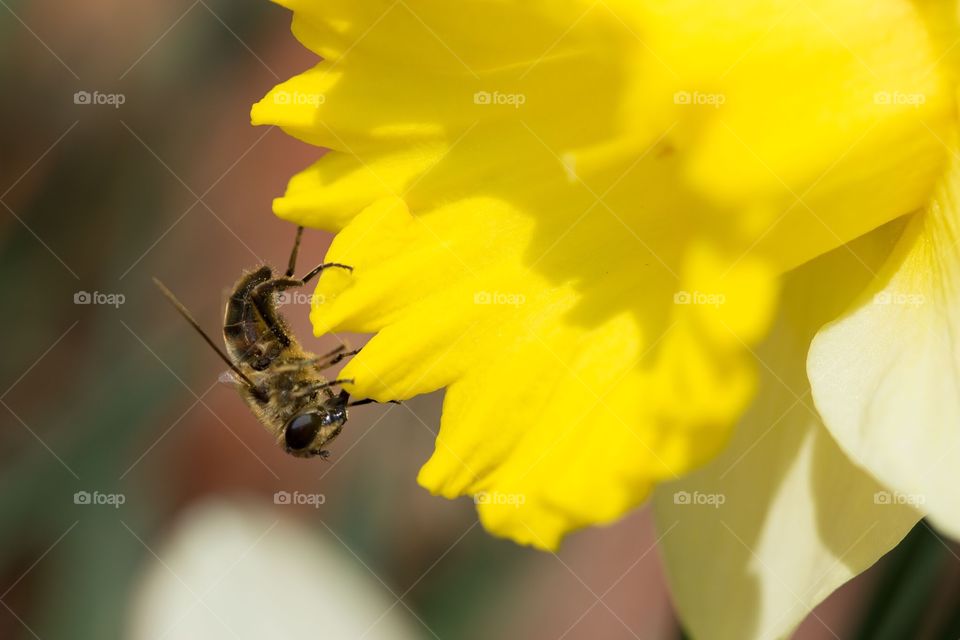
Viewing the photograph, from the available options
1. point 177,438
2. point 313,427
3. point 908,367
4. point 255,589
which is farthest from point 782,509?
point 177,438

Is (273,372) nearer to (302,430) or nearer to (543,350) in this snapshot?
(302,430)

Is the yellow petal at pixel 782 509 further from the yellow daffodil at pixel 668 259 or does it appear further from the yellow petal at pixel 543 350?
the yellow petal at pixel 543 350

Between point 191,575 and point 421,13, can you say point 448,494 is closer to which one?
point 421,13

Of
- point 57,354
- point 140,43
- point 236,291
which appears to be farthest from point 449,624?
point 140,43

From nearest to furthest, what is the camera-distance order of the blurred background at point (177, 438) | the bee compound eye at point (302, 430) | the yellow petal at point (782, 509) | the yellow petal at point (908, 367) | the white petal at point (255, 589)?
1. the yellow petal at point (908, 367)
2. the yellow petal at point (782, 509)
3. the bee compound eye at point (302, 430)
4. the blurred background at point (177, 438)
5. the white petal at point (255, 589)

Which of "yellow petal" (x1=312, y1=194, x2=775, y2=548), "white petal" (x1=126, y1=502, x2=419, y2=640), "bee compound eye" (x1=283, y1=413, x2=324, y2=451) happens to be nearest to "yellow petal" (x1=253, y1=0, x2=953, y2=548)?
"yellow petal" (x1=312, y1=194, x2=775, y2=548)

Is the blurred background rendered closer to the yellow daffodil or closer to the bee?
the yellow daffodil

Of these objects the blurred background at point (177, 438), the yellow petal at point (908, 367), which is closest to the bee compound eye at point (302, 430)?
the blurred background at point (177, 438)
